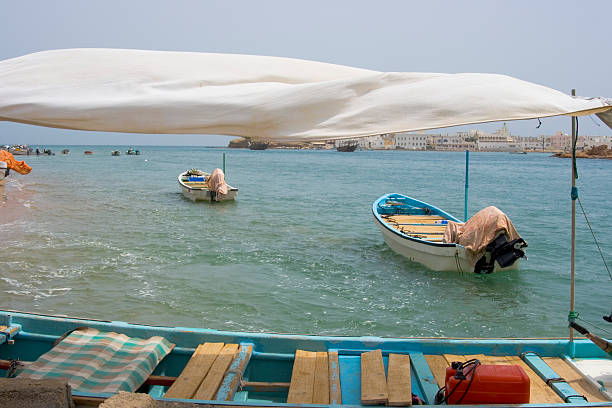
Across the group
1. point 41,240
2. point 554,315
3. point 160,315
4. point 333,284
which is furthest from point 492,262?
point 41,240

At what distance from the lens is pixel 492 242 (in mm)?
10750

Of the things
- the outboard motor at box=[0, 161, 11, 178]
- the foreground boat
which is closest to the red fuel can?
the foreground boat

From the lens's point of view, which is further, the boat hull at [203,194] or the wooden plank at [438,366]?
the boat hull at [203,194]

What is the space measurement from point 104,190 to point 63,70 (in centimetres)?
3006

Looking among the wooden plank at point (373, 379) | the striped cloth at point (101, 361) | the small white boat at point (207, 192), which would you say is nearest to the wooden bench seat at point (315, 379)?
the wooden plank at point (373, 379)

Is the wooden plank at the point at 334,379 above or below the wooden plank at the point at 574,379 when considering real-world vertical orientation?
above

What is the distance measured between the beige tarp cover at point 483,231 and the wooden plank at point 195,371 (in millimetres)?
7285

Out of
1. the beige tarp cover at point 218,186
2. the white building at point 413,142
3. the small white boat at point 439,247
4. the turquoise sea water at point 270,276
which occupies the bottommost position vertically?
the turquoise sea water at point 270,276

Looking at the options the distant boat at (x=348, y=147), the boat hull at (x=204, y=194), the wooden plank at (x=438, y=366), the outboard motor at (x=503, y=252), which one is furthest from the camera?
the distant boat at (x=348, y=147)

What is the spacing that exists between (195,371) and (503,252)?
8.07 m

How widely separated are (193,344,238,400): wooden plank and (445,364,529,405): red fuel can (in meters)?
1.96

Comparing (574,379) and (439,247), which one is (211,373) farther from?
(439,247)

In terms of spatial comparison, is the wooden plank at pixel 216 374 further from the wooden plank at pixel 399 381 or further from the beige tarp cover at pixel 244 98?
the beige tarp cover at pixel 244 98

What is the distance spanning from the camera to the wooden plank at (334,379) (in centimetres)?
420
